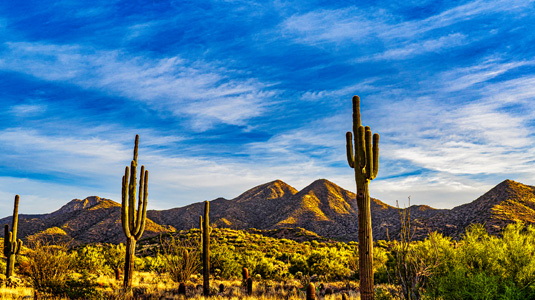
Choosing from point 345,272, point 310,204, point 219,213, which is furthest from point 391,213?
point 345,272

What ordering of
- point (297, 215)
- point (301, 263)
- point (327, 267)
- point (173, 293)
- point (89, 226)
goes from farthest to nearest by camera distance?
point (297, 215) → point (89, 226) → point (301, 263) → point (327, 267) → point (173, 293)

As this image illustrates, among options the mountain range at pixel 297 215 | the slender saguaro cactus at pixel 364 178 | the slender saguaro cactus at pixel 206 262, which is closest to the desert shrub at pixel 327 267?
the slender saguaro cactus at pixel 206 262

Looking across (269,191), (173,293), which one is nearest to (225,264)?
(173,293)

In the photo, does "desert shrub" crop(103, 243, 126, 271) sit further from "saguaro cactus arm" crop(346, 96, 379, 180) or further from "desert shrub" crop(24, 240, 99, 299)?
"saguaro cactus arm" crop(346, 96, 379, 180)

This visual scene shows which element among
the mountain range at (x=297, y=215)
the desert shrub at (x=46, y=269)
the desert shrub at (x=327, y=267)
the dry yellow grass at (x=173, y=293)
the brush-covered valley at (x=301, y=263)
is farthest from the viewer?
the mountain range at (x=297, y=215)

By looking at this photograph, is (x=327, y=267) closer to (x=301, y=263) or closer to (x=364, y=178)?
(x=301, y=263)

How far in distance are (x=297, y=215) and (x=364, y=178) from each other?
7066 cm

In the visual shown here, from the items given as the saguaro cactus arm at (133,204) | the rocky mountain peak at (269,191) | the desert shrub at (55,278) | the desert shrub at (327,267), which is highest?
the rocky mountain peak at (269,191)

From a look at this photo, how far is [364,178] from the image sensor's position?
30.4ft

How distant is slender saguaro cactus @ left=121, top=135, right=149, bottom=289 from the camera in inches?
589

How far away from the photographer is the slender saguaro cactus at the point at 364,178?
8.70 meters

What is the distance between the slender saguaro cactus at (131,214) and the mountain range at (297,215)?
74.0ft

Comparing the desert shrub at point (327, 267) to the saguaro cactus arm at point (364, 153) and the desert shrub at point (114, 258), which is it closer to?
the desert shrub at point (114, 258)

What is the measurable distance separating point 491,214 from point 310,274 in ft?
96.4
